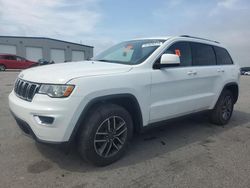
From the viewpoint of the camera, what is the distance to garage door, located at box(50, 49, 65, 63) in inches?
1629

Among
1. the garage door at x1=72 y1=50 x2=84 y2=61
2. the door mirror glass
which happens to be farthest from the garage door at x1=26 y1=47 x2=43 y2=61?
the door mirror glass

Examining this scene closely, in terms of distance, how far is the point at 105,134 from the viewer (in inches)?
131

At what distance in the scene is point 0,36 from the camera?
36.0 meters

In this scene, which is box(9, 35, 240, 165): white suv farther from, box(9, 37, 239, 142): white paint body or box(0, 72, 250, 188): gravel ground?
box(0, 72, 250, 188): gravel ground

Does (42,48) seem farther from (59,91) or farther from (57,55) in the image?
(59,91)

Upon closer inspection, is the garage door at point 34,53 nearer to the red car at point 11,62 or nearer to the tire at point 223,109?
the red car at point 11,62

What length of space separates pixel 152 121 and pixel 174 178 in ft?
3.27

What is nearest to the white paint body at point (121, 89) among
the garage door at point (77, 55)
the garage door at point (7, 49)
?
the garage door at point (7, 49)

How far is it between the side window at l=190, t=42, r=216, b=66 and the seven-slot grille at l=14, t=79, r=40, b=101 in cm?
292

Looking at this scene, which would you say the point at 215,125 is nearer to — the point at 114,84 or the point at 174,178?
the point at 174,178

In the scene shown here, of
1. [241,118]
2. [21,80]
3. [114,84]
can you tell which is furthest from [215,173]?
[241,118]

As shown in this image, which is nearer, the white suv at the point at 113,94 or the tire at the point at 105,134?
the white suv at the point at 113,94

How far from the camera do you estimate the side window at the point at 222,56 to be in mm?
5460

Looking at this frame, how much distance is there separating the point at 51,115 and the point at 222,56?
4.24 m
